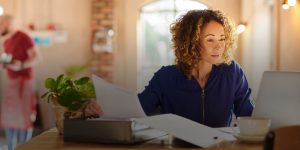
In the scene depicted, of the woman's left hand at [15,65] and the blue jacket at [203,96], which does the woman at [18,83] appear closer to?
the woman's left hand at [15,65]

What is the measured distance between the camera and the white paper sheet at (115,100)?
1.62 metres

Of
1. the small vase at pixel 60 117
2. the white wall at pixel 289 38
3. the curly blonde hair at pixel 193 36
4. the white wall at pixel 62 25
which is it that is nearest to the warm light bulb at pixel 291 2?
the white wall at pixel 289 38

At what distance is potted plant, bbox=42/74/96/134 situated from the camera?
1687 millimetres

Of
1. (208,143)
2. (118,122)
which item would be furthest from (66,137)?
(208,143)

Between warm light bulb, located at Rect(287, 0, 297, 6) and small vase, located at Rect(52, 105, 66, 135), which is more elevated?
warm light bulb, located at Rect(287, 0, 297, 6)

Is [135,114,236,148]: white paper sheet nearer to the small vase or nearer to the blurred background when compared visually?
the small vase

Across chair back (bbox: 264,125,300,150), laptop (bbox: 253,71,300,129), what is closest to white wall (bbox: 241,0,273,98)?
laptop (bbox: 253,71,300,129)

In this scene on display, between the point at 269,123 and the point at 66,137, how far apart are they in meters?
0.59

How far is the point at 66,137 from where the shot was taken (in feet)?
5.13

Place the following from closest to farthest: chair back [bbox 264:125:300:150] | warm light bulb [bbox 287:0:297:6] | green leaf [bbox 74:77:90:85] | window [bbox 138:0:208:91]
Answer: chair back [bbox 264:125:300:150]
green leaf [bbox 74:77:90:85]
warm light bulb [bbox 287:0:297:6]
window [bbox 138:0:208:91]

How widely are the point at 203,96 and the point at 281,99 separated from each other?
56cm

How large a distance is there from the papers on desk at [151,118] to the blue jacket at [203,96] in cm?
51

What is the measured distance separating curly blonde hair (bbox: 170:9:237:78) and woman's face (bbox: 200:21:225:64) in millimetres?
22

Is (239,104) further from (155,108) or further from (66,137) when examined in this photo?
(66,137)
